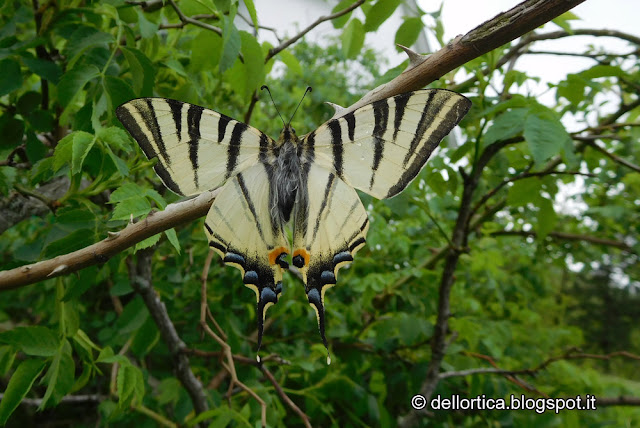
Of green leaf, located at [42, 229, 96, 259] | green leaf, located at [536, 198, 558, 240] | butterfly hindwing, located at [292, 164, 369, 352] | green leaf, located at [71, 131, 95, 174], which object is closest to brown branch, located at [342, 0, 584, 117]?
butterfly hindwing, located at [292, 164, 369, 352]

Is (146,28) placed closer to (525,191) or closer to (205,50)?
(205,50)

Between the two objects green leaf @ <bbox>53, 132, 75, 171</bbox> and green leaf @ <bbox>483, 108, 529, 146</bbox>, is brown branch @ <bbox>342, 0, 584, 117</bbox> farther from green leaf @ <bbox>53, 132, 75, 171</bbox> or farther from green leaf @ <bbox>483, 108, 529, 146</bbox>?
green leaf @ <bbox>53, 132, 75, 171</bbox>

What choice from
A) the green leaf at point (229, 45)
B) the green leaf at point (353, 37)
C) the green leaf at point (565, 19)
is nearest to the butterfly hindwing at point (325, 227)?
the green leaf at point (229, 45)

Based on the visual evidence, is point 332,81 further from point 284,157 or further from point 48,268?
point 48,268

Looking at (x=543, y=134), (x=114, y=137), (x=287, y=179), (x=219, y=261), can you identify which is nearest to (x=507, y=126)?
(x=543, y=134)

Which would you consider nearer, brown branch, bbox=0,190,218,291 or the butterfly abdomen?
brown branch, bbox=0,190,218,291

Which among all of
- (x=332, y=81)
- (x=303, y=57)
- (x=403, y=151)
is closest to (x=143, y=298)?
(x=403, y=151)

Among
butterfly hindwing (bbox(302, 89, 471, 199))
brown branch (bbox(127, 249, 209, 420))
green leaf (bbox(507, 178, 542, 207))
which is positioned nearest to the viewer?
butterfly hindwing (bbox(302, 89, 471, 199))
